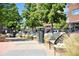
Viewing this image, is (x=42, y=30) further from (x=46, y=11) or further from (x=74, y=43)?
(x=74, y=43)

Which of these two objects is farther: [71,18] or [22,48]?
[71,18]

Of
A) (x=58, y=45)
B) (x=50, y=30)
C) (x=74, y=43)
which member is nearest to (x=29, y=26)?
(x=50, y=30)

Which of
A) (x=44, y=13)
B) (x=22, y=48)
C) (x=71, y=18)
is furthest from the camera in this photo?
(x=71, y=18)

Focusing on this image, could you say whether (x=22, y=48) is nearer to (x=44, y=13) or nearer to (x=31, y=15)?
(x=31, y=15)

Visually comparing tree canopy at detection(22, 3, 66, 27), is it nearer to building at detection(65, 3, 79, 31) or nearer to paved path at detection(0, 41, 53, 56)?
building at detection(65, 3, 79, 31)

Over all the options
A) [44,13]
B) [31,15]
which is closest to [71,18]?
[44,13]

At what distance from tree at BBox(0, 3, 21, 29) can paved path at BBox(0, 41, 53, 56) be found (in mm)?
410

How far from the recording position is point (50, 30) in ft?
15.5

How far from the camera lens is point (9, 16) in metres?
4.81

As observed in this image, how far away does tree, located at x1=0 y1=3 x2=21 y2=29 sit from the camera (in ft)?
15.2

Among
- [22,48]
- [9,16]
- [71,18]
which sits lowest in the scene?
[22,48]

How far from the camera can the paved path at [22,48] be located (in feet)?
14.4

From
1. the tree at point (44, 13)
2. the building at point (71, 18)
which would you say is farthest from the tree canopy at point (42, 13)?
the building at point (71, 18)

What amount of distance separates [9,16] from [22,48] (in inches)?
29.1
